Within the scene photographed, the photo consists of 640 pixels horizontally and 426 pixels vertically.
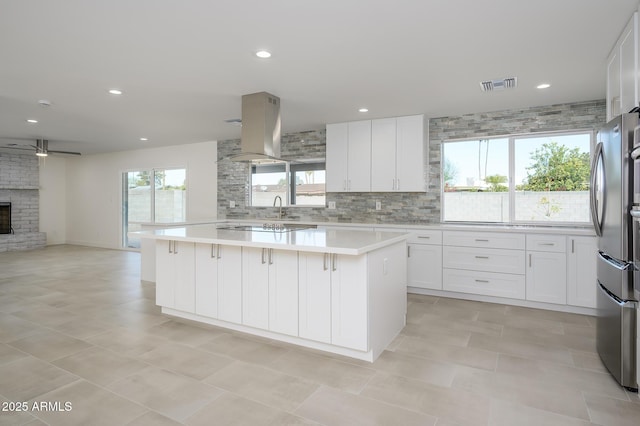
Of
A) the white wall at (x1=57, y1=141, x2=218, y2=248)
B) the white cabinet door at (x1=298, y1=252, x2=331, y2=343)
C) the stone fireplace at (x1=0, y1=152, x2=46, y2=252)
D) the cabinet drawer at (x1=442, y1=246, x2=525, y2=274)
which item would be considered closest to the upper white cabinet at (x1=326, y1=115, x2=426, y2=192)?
the cabinet drawer at (x1=442, y1=246, x2=525, y2=274)

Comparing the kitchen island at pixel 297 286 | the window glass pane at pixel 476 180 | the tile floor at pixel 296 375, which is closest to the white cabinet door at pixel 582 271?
the tile floor at pixel 296 375

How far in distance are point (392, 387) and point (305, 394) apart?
1.81ft

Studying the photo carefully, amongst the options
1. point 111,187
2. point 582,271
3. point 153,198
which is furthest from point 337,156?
point 111,187

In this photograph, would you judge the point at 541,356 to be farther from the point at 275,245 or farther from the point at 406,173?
the point at 406,173

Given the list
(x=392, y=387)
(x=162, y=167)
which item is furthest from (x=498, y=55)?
(x=162, y=167)

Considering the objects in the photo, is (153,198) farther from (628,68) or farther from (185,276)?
(628,68)

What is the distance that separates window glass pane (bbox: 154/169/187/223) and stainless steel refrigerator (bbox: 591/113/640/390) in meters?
6.93

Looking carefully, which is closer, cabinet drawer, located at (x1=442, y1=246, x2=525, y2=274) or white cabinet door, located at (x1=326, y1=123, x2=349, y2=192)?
cabinet drawer, located at (x1=442, y1=246, x2=525, y2=274)

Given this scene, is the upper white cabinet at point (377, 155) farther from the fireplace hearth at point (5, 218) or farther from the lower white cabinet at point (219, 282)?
the fireplace hearth at point (5, 218)

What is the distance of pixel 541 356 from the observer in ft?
8.93

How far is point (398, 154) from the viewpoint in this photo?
4.87 meters

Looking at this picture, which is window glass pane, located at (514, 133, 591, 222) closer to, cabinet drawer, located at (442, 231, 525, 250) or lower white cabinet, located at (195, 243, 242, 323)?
cabinet drawer, located at (442, 231, 525, 250)

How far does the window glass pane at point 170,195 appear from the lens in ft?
24.9

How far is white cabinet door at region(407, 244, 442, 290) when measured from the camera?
14.6 feet
